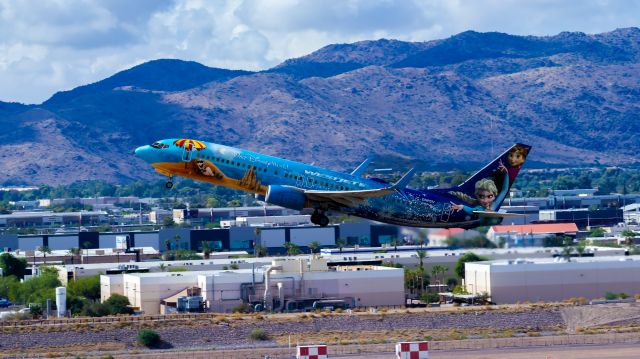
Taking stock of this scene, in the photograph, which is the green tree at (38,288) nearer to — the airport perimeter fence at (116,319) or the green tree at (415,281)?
the airport perimeter fence at (116,319)

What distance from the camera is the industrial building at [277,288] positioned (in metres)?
132

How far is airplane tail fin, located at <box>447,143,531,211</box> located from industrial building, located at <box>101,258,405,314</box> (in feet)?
82.9

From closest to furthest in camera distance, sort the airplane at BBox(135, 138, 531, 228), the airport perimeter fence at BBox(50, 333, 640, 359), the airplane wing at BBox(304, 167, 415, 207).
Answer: the airplane at BBox(135, 138, 531, 228) → the airplane wing at BBox(304, 167, 415, 207) → the airport perimeter fence at BBox(50, 333, 640, 359)

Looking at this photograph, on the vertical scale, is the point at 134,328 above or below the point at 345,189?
below

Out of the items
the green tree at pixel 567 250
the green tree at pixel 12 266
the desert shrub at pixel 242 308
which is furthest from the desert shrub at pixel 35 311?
the green tree at pixel 567 250

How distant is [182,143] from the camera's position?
98.6 meters

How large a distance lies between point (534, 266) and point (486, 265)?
419 centimetres

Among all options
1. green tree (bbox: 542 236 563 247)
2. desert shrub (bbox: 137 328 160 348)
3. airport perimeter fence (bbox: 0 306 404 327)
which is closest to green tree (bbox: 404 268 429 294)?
green tree (bbox: 542 236 563 247)

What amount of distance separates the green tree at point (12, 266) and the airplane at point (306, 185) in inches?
3136

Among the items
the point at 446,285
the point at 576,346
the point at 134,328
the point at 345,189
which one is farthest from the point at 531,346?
the point at 446,285

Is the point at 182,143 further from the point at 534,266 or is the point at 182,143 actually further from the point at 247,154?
the point at 534,266

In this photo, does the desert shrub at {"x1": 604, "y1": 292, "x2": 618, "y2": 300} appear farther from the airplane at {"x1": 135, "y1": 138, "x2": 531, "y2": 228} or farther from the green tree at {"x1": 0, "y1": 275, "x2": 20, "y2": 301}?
the green tree at {"x1": 0, "y1": 275, "x2": 20, "y2": 301}

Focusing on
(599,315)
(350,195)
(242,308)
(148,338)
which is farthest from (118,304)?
(350,195)

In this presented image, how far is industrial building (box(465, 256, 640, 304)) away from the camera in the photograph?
13775 cm
